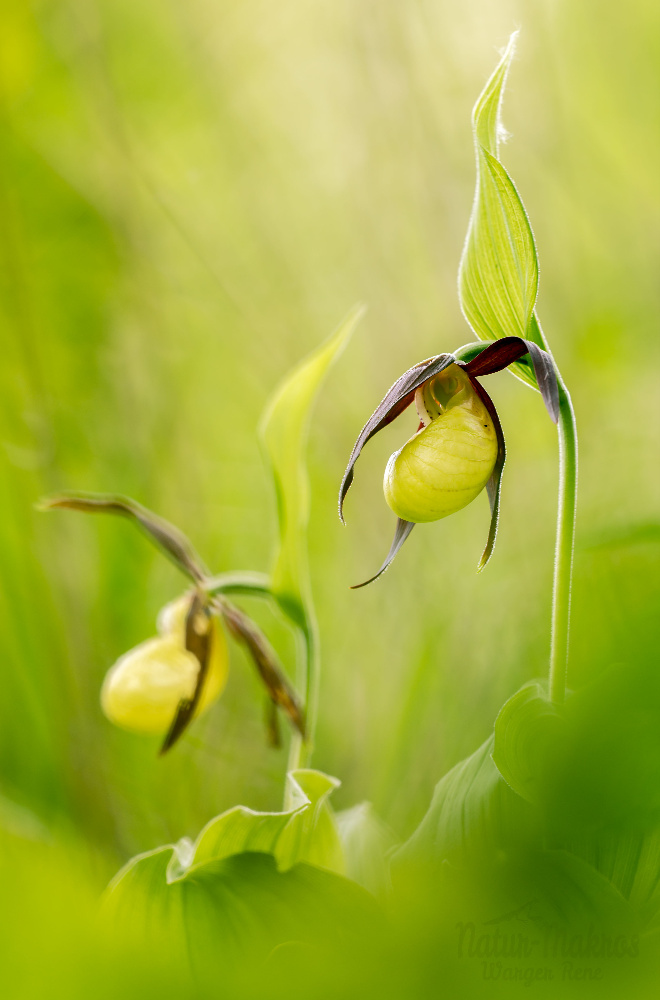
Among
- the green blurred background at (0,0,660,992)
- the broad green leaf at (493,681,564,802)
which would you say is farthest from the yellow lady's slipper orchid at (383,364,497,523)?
the green blurred background at (0,0,660,992)

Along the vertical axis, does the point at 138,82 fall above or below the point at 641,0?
above

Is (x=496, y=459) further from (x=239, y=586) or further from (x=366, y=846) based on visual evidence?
(x=366, y=846)

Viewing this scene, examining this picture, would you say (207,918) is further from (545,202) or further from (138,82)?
(138,82)

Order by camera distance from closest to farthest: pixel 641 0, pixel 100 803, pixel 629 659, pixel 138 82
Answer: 1. pixel 629 659
2. pixel 100 803
3. pixel 641 0
4. pixel 138 82

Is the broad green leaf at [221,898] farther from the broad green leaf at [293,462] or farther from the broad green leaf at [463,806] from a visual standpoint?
the broad green leaf at [293,462]

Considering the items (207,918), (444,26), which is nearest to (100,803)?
(207,918)

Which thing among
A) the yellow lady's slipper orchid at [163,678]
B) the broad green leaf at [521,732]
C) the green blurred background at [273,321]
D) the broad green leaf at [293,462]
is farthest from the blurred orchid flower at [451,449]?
the green blurred background at [273,321]

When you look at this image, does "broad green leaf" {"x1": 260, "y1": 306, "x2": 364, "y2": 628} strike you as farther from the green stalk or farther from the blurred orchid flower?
the blurred orchid flower
